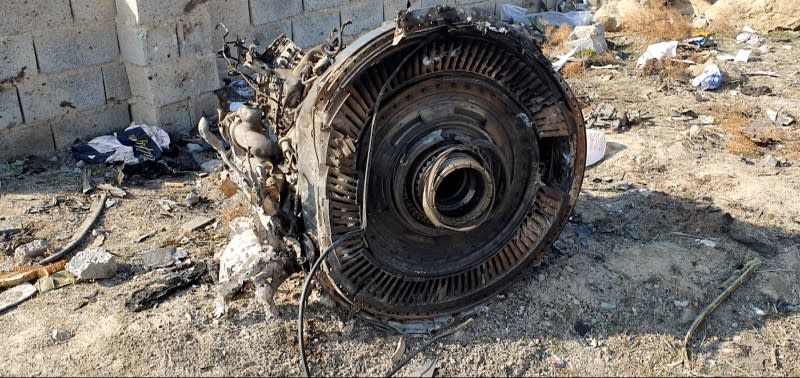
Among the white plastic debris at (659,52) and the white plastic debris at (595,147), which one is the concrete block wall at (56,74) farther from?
the white plastic debris at (659,52)

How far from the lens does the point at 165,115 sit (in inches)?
255

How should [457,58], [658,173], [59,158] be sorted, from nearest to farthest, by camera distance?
[457,58], [658,173], [59,158]

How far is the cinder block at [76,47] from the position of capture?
231 inches

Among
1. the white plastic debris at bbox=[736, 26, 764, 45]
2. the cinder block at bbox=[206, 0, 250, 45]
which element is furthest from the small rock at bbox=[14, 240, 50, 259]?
the white plastic debris at bbox=[736, 26, 764, 45]

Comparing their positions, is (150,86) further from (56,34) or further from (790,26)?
(790,26)

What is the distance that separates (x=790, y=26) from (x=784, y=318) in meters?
7.33

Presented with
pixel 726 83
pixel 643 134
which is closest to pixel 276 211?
pixel 643 134

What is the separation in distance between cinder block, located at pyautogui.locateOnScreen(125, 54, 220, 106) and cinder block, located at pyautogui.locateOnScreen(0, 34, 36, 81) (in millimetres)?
814

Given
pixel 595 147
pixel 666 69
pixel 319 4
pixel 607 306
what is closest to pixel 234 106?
pixel 319 4

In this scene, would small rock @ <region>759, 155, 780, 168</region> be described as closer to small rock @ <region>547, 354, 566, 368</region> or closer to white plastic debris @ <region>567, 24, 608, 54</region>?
small rock @ <region>547, 354, 566, 368</region>

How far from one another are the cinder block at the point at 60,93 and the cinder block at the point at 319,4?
7.55 ft

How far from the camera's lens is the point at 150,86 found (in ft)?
20.6

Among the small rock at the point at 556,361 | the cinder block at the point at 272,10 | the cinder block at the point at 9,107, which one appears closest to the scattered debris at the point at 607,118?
the cinder block at the point at 272,10

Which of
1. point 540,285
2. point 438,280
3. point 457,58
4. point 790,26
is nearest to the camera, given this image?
point 457,58
